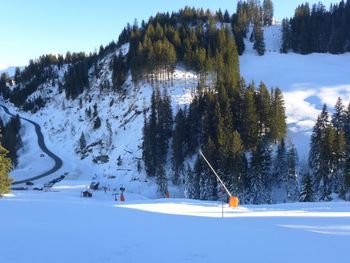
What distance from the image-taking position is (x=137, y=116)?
2916 inches

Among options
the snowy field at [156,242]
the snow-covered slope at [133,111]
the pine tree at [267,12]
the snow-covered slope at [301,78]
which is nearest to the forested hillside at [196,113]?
the snow-covered slope at [133,111]

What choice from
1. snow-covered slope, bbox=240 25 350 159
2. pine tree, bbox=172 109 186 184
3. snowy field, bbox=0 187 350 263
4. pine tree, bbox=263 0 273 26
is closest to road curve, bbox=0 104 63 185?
pine tree, bbox=172 109 186 184

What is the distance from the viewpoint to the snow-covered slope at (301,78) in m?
66.3

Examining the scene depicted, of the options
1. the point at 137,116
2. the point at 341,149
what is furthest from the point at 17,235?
Answer: the point at 137,116

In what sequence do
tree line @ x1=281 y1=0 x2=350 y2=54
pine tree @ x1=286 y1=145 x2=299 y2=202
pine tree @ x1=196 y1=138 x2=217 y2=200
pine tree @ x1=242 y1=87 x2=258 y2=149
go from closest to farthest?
pine tree @ x1=286 y1=145 x2=299 y2=202
pine tree @ x1=196 y1=138 x2=217 y2=200
pine tree @ x1=242 y1=87 x2=258 y2=149
tree line @ x1=281 y1=0 x2=350 y2=54

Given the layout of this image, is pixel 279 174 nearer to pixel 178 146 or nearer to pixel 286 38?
pixel 178 146

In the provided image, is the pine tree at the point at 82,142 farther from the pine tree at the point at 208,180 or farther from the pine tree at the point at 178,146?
the pine tree at the point at 208,180

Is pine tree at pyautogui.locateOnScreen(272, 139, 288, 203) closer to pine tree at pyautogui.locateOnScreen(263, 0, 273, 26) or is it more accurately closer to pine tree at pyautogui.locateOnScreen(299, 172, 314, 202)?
pine tree at pyautogui.locateOnScreen(299, 172, 314, 202)

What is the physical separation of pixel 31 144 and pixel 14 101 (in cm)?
6232

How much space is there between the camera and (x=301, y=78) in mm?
89750

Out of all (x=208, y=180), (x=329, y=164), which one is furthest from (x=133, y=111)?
(x=329, y=164)

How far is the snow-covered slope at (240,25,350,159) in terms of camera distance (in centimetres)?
6631

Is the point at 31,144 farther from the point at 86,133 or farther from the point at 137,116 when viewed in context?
the point at 137,116

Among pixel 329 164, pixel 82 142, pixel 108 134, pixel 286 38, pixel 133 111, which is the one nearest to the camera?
pixel 329 164
